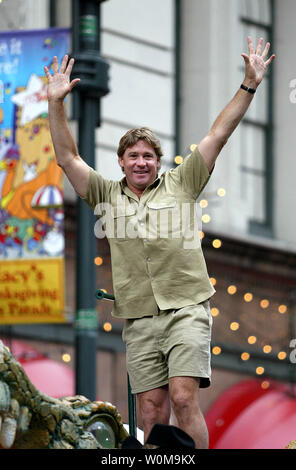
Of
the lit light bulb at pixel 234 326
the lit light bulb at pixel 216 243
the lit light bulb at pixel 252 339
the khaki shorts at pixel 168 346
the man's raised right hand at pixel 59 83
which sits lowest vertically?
the lit light bulb at pixel 252 339

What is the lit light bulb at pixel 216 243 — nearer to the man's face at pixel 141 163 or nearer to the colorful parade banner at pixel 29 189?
the colorful parade banner at pixel 29 189

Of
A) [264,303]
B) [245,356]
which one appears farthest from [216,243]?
[245,356]

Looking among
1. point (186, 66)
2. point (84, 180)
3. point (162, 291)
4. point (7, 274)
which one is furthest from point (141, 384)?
point (186, 66)

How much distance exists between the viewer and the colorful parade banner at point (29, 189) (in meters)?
10.5

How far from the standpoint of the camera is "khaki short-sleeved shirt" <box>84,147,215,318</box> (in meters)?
5.18

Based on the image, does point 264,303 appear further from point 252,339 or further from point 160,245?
point 160,245

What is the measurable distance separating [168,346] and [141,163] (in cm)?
78

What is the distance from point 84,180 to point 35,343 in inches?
336

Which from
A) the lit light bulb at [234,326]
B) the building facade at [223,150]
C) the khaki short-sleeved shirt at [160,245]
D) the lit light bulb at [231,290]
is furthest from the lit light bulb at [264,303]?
the khaki short-sleeved shirt at [160,245]

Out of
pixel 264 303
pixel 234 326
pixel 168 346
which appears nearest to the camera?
pixel 168 346

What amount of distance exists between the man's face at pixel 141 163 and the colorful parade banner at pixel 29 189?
5.04m

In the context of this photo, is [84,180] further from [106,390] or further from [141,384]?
[106,390]
